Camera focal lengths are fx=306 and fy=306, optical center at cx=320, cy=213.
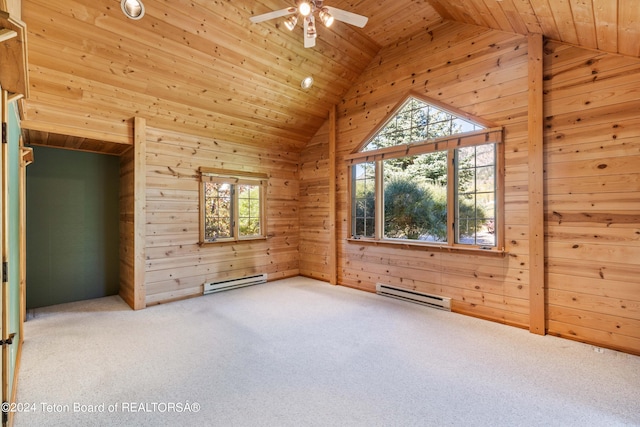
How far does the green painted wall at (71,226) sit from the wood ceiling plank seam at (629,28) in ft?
19.7

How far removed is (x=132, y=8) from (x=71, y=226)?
318 centimetres

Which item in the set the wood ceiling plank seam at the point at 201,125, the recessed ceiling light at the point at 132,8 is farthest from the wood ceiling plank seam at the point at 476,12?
the recessed ceiling light at the point at 132,8

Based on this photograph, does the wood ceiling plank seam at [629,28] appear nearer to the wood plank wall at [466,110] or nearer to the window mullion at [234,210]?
the wood plank wall at [466,110]

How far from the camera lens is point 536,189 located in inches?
125

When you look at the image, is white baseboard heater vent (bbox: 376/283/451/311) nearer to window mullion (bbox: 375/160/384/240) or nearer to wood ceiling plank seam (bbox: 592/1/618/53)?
window mullion (bbox: 375/160/384/240)

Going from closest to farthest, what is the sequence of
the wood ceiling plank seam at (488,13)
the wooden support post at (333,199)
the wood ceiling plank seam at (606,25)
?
the wood ceiling plank seam at (606,25) → the wood ceiling plank seam at (488,13) → the wooden support post at (333,199)

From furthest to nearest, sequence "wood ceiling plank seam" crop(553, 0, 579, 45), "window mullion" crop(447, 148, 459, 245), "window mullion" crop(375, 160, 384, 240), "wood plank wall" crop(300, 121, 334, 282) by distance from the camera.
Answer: "wood plank wall" crop(300, 121, 334, 282)
"window mullion" crop(375, 160, 384, 240)
"window mullion" crop(447, 148, 459, 245)
"wood ceiling plank seam" crop(553, 0, 579, 45)

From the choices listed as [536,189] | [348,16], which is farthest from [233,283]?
[536,189]

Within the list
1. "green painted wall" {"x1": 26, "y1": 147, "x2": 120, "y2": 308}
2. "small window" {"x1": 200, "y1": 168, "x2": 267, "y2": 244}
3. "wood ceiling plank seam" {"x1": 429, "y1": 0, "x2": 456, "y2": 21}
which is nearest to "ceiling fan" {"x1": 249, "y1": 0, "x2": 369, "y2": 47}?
"wood ceiling plank seam" {"x1": 429, "y1": 0, "x2": 456, "y2": 21}

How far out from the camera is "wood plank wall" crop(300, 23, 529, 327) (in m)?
3.35

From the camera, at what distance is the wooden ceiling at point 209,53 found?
2762 millimetres

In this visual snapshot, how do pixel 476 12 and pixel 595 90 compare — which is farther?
pixel 476 12

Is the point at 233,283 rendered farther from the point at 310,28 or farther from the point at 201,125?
the point at 310,28

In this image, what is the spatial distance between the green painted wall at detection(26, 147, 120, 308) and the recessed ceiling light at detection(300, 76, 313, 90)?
3.14 meters
